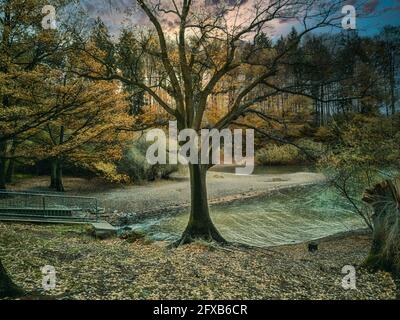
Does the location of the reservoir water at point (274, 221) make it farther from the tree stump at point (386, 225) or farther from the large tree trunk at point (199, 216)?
the tree stump at point (386, 225)

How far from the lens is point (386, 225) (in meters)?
7.09

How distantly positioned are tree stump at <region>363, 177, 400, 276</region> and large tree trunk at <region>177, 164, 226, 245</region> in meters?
4.59

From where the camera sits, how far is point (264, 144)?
3691 cm

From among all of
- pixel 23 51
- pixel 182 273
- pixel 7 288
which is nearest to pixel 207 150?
pixel 182 273

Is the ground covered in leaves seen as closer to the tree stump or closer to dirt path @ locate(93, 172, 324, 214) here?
the tree stump

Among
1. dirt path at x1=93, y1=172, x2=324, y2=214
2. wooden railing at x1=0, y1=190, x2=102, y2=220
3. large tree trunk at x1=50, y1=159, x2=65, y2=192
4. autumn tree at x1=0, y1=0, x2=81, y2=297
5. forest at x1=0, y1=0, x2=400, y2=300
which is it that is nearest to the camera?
forest at x1=0, y1=0, x2=400, y2=300

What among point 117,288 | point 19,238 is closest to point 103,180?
point 19,238

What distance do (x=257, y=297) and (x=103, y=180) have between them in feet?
69.3

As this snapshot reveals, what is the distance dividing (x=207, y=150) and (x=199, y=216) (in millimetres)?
1992

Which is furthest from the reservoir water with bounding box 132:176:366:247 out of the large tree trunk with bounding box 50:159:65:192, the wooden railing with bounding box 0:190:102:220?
the large tree trunk with bounding box 50:159:65:192

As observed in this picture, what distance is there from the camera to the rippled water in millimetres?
13500

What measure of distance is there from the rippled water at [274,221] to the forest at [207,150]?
0.08 m

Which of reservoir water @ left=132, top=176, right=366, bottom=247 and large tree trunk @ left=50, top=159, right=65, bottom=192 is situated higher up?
large tree trunk @ left=50, top=159, right=65, bottom=192
